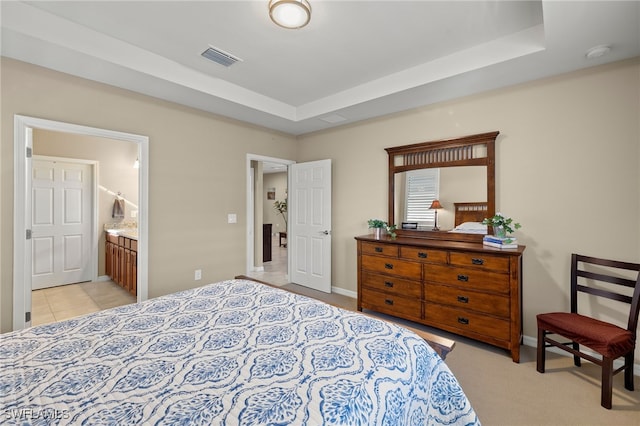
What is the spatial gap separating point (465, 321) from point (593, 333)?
897mm

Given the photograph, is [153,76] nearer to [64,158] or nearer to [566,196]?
[64,158]

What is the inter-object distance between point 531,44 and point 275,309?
A: 2785mm

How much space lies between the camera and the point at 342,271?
429cm

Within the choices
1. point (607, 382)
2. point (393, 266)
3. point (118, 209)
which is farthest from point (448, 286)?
point (118, 209)

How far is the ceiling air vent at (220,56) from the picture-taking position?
102 inches

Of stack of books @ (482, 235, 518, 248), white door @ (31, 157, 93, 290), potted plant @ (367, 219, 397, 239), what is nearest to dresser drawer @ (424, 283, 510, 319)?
stack of books @ (482, 235, 518, 248)

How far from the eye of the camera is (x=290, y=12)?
1.92 meters

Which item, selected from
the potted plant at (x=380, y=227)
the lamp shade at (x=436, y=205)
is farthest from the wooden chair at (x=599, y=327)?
the potted plant at (x=380, y=227)

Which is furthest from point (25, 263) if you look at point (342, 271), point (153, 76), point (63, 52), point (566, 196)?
point (566, 196)

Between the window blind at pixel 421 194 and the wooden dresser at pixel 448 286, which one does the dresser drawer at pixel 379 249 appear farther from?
the window blind at pixel 421 194

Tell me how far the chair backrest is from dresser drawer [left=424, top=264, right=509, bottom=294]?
1.86 ft

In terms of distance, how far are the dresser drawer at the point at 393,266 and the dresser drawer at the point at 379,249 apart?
58mm

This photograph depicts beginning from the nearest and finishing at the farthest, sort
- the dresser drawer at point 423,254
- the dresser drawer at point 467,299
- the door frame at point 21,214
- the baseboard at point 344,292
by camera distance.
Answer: the door frame at point 21,214, the dresser drawer at point 467,299, the dresser drawer at point 423,254, the baseboard at point 344,292

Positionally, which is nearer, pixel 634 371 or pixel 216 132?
pixel 634 371
